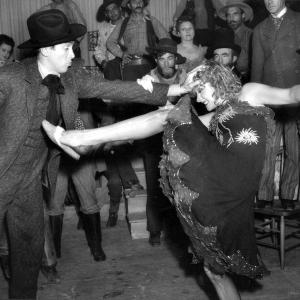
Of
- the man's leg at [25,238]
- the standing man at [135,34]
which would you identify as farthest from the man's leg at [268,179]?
the man's leg at [25,238]

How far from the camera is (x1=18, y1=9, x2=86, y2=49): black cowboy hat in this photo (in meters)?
3.06

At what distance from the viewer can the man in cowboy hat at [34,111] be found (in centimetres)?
306

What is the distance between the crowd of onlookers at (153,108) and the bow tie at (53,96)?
0.87 m

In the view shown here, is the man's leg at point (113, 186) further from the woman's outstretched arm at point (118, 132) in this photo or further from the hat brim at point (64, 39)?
the woman's outstretched arm at point (118, 132)

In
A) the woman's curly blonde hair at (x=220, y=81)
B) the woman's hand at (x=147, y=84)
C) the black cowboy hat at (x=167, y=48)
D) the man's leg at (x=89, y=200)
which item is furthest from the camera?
the black cowboy hat at (x=167, y=48)

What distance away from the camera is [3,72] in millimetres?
3008

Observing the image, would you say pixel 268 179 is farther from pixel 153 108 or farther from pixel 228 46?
pixel 228 46

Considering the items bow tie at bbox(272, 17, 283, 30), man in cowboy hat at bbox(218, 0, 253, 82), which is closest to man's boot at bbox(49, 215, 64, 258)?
man in cowboy hat at bbox(218, 0, 253, 82)

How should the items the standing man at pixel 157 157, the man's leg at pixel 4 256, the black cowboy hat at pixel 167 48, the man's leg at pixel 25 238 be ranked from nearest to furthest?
the man's leg at pixel 25 238 < the man's leg at pixel 4 256 < the standing man at pixel 157 157 < the black cowboy hat at pixel 167 48

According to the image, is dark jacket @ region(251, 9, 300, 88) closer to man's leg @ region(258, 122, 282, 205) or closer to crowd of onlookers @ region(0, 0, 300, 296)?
crowd of onlookers @ region(0, 0, 300, 296)

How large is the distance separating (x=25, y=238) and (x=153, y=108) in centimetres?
236

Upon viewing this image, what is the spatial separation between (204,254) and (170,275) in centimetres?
138

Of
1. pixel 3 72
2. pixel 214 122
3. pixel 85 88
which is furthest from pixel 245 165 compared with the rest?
pixel 3 72

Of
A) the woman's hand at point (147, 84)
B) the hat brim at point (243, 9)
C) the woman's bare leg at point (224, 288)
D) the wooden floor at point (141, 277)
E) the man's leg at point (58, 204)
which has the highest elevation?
the hat brim at point (243, 9)
